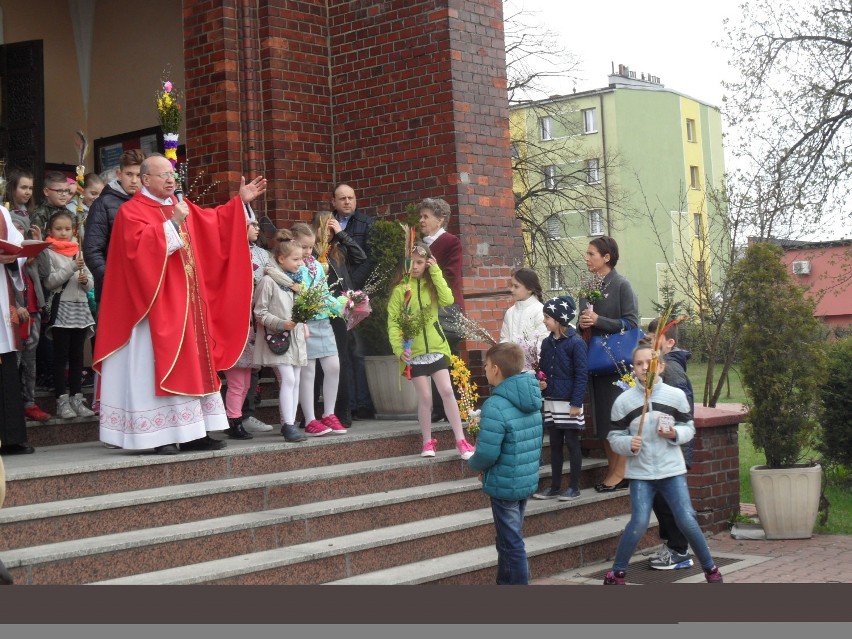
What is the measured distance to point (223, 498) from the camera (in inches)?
266

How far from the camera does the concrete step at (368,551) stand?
604 cm

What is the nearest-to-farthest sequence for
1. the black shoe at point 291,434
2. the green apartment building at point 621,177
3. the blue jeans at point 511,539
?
the blue jeans at point 511,539 < the black shoe at point 291,434 < the green apartment building at point 621,177

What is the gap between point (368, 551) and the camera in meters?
6.76

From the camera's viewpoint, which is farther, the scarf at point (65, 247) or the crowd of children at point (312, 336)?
the scarf at point (65, 247)

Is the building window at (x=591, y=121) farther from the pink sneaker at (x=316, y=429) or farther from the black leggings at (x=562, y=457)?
the pink sneaker at (x=316, y=429)

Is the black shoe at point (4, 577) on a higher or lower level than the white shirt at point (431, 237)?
lower

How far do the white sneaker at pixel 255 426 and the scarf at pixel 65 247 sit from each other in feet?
6.05

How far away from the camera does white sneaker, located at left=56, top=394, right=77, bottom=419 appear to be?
797 cm

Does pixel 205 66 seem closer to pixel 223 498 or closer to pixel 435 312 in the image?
pixel 435 312

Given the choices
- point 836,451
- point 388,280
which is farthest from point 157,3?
point 836,451

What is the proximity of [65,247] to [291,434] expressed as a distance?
7.54 ft

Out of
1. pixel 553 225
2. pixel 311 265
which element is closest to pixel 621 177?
pixel 553 225

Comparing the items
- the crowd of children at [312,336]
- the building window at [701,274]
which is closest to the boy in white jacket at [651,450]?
the crowd of children at [312,336]

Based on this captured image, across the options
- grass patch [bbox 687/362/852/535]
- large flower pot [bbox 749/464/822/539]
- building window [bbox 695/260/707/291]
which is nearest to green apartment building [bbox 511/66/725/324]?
building window [bbox 695/260/707/291]
